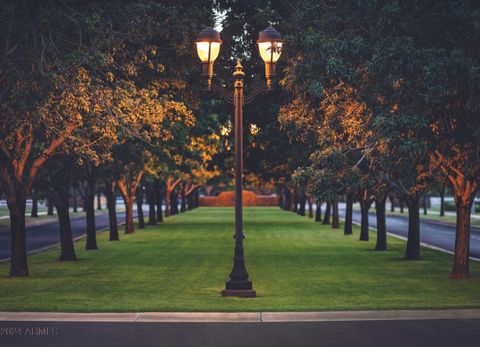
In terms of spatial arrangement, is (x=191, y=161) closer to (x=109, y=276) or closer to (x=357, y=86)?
(x=109, y=276)

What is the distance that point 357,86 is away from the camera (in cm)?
1792

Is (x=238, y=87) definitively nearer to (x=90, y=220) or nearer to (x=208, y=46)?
(x=208, y=46)

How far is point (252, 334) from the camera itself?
39.8 ft

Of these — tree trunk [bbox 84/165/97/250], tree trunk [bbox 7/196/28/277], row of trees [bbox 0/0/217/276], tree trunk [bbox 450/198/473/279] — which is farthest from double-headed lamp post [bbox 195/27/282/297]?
tree trunk [bbox 84/165/97/250]

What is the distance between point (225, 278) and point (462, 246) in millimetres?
6349

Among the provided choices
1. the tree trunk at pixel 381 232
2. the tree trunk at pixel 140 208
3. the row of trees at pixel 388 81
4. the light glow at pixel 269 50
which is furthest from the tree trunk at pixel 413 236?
the tree trunk at pixel 140 208

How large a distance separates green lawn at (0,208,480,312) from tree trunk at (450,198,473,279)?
1.12 ft

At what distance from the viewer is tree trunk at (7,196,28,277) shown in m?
22.0

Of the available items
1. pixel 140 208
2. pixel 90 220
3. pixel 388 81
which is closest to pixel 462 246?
pixel 388 81

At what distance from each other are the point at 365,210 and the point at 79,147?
62.6 ft

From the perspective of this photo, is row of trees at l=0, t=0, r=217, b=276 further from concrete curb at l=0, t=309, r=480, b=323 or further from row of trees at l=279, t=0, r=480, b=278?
concrete curb at l=0, t=309, r=480, b=323

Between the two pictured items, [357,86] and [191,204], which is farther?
[191,204]

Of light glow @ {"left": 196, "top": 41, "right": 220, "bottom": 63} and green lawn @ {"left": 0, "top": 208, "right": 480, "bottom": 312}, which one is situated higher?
light glow @ {"left": 196, "top": 41, "right": 220, "bottom": 63}

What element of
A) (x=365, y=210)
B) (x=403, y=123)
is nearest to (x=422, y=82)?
(x=403, y=123)
